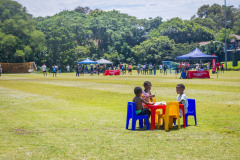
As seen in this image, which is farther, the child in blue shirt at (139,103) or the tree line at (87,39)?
the tree line at (87,39)

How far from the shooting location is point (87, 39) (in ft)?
327

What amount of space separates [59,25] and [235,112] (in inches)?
3359

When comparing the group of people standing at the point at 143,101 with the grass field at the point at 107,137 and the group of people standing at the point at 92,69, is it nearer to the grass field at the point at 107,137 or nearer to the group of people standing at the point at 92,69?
the grass field at the point at 107,137

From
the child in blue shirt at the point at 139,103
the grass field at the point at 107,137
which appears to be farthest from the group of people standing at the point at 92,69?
the child in blue shirt at the point at 139,103

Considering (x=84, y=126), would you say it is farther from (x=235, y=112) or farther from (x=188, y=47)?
(x=188, y=47)

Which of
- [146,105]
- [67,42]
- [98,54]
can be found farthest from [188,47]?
[146,105]

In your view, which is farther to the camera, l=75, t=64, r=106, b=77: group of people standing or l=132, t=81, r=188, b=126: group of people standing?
l=75, t=64, r=106, b=77: group of people standing

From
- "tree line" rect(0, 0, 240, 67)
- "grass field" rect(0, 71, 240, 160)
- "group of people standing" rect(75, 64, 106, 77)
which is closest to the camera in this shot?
"grass field" rect(0, 71, 240, 160)

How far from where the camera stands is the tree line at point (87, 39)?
87.1 meters

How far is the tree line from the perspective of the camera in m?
87.1

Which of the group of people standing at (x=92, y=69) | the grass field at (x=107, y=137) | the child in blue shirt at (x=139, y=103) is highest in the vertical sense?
the group of people standing at (x=92, y=69)

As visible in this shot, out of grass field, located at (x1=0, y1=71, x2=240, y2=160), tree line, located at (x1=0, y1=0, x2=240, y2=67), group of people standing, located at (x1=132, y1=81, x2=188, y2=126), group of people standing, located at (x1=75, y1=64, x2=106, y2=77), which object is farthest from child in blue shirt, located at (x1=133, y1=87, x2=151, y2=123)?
tree line, located at (x1=0, y1=0, x2=240, y2=67)

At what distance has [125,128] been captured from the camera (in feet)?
34.8

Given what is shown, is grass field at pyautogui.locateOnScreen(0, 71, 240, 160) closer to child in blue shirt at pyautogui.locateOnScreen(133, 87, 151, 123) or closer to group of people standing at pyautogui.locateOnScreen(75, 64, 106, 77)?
child in blue shirt at pyautogui.locateOnScreen(133, 87, 151, 123)
